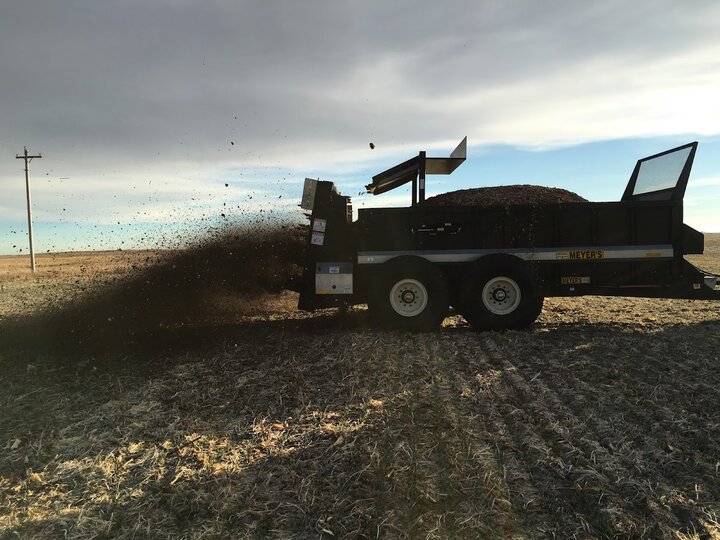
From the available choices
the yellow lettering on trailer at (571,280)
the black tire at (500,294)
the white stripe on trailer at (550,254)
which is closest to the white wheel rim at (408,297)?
→ the white stripe on trailer at (550,254)

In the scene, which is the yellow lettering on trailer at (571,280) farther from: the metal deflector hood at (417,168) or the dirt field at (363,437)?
the metal deflector hood at (417,168)

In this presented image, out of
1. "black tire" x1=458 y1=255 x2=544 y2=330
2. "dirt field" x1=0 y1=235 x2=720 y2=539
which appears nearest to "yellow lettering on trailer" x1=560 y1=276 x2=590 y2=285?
"black tire" x1=458 y1=255 x2=544 y2=330

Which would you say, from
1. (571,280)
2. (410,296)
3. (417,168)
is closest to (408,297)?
(410,296)

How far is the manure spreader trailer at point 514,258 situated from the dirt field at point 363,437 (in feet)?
2.59

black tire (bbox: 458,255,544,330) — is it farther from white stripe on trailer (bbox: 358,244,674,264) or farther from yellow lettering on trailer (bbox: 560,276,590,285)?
yellow lettering on trailer (bbox: 560,276,590,285)

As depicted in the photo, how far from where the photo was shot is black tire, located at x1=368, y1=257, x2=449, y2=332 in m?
7.83

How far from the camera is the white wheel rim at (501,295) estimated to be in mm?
7863

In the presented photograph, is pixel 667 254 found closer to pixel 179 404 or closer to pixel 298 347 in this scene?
pixel 298 347

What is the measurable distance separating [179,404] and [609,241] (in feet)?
22.6

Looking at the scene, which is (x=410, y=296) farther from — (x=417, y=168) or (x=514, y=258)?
(x=417, y=168)

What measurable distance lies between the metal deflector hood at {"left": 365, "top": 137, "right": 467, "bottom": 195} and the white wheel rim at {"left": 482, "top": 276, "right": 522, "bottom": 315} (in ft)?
7.53

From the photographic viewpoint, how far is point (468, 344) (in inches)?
276

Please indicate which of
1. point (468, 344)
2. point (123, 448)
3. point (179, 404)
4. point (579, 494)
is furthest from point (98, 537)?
point (468, 344)

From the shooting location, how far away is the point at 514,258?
7770 mm
